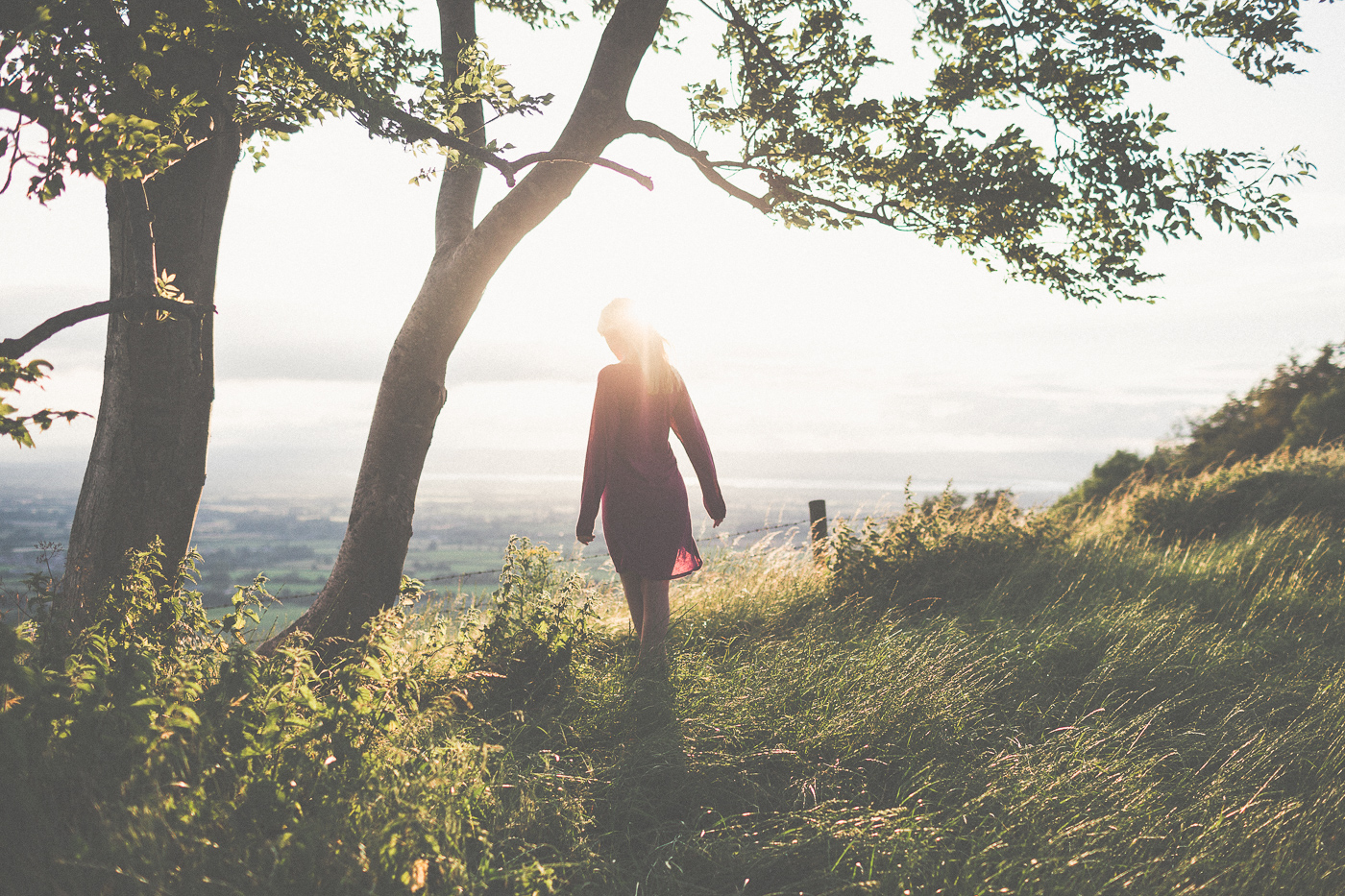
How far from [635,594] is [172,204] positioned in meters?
3.49

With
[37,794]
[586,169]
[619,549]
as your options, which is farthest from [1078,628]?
[37,794]

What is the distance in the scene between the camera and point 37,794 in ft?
6.41

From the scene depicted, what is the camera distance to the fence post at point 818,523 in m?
7.03

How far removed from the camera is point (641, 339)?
421 centimetres

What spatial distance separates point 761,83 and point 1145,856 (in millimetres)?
5597

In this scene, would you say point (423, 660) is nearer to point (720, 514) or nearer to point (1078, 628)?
point (720, 514)

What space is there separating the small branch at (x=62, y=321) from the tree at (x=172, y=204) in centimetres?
9

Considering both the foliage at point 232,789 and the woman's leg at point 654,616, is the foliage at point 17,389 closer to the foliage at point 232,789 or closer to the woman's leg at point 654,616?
the foliage at point 232,789

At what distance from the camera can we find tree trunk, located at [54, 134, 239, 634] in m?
3.81

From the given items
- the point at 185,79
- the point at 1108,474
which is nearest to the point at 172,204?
the point at 185,79

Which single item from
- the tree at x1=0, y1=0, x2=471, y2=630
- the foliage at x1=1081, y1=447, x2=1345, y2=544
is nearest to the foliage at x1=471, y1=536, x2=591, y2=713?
the tree at x1=0, y1=0, x2=471, y2=630

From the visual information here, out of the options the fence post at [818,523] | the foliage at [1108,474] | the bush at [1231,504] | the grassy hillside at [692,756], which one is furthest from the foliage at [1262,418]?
the grassy hillside at [692,756]

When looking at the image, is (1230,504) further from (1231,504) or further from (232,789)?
(232,789)

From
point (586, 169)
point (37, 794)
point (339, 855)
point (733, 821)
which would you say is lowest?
point (733, 821)
